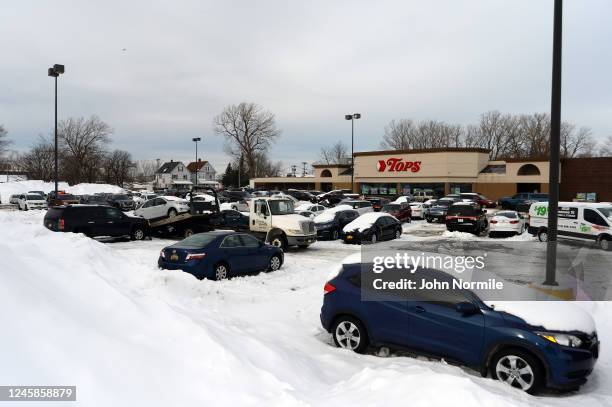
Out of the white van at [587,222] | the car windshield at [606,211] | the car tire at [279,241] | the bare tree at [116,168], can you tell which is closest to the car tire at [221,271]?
the car tire at [279,241]

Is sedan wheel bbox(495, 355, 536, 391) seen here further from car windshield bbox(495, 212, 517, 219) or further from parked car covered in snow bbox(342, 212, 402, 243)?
car windshield bbox(495, 212, 517, 219)

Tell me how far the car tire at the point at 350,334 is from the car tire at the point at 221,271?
5.04 m

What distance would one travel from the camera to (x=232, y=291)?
34.2 feet

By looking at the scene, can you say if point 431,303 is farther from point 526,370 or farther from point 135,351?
point 135,351

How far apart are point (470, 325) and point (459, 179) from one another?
5023 cm

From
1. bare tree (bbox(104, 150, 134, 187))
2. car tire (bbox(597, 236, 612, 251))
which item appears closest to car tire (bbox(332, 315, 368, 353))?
car tire (bbox(597, 236, 612, 251))

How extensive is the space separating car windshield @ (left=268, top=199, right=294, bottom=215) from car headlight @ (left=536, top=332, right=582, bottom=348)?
13530 mm

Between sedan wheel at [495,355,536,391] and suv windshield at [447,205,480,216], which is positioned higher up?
suv windshield at [447,205,480,216]

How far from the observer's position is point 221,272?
11727mm

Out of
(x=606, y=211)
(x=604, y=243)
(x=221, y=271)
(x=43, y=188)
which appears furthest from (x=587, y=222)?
(x=43, y=188)

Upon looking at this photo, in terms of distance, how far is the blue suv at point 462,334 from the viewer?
575 cm

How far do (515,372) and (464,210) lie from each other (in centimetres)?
1907

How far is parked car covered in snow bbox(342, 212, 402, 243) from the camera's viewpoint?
2059 centimetres

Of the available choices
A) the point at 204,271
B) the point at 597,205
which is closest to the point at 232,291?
the point at 204,271
